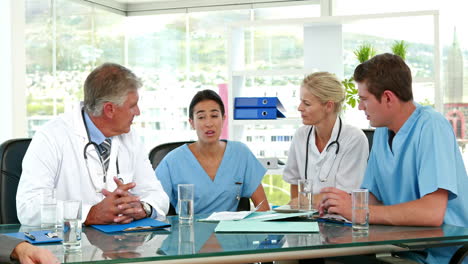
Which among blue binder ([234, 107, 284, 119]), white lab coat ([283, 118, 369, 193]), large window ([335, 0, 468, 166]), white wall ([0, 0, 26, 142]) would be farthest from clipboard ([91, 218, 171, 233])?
large window ([335, 0, 468, 166])

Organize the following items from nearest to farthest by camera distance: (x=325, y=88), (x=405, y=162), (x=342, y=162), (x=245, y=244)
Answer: (x=245, y=244), (x=405, y=162), (x=342, y=162), (x=325, y=88)

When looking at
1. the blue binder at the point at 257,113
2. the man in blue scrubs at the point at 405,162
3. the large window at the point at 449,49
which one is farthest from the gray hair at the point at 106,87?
the large window at the point at 449,49

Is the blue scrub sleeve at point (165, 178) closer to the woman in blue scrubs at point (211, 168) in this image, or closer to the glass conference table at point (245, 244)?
the woman in blue scrubs at point (211, 168)

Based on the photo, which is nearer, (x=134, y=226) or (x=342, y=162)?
(x=134, y=226)

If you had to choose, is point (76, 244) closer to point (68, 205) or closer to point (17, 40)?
point (68, 205)

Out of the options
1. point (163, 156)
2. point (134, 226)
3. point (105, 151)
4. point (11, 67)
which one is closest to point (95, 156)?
point (105, 151)

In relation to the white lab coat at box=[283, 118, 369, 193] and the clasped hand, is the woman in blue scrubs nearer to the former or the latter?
the white lab coat at box=[283, 118, 369, 193]

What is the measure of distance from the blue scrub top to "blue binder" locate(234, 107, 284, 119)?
67.4 inches

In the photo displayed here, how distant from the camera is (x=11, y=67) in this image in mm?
5258

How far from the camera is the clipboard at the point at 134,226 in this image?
2.07 metres

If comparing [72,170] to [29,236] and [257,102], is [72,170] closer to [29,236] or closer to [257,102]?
[29,236]

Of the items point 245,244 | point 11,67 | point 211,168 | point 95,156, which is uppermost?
point 11,67

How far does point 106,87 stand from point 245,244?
1093 millimetres

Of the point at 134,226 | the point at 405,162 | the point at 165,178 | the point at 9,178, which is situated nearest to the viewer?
the point at 134,226
